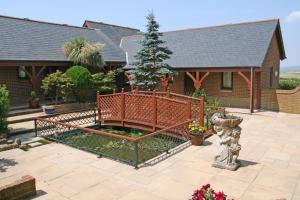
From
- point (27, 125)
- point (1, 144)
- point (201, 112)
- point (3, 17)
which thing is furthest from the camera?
point (3, 17)

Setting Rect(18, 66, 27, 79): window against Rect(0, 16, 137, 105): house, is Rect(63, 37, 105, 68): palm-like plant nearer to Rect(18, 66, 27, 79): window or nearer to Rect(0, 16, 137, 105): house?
Rect(0, 16, 137, 105): house

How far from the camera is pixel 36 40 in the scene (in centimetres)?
1873

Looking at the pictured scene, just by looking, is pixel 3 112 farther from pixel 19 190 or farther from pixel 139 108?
pixel 19 190

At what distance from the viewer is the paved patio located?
649 centimetres

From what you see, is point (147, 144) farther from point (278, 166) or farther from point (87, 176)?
point (278, 166)

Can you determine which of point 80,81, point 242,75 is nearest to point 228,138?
point 242,75

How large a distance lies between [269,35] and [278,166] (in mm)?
12440

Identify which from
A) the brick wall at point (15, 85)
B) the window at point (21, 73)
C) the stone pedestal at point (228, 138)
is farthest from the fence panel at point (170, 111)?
the window at point (21, 73)

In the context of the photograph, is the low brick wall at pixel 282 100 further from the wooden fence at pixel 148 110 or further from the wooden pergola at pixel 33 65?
the wooden pergola at pixel 33 65

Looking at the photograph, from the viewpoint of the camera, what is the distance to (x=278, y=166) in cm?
809

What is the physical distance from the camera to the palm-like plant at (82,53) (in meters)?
18.5

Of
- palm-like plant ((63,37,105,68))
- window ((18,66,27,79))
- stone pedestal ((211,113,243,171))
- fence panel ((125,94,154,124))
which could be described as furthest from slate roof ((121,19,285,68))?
stone pedestal ((211,113,243,171))

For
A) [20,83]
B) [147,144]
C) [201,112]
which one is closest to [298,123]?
[201,112]

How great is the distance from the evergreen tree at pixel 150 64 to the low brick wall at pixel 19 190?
40.1 feet
